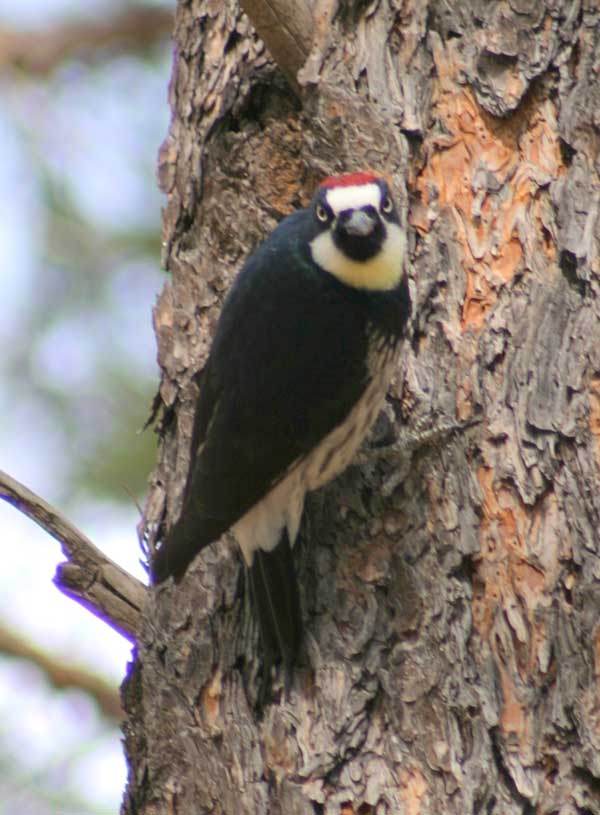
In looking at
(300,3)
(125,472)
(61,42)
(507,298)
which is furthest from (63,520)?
(61,42)

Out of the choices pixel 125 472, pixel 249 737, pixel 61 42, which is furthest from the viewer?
pixel 61 42

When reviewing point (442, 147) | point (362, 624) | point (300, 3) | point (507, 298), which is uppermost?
point (300, 3)

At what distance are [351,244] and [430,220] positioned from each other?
0.23m

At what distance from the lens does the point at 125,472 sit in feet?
20.5

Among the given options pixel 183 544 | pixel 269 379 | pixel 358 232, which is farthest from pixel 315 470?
pixel 358 232

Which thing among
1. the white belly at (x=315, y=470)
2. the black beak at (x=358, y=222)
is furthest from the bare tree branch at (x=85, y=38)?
the white belly at (x=315, y=470)

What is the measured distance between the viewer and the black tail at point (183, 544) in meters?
Result: 3.10

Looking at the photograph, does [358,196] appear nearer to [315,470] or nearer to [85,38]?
[315,470]

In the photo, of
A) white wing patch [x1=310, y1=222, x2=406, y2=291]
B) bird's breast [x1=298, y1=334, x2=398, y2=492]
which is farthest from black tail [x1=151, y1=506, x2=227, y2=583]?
white wing patch [x1=310, y1=222, x2=406, y2=291]

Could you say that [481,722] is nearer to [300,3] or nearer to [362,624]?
[362,624]

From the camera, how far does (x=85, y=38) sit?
21.6 feet

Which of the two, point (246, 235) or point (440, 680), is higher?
point (246, 235)

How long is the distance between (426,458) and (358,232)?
622mm

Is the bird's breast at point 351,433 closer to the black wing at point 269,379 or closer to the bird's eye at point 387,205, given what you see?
the black wing at point 269,379
